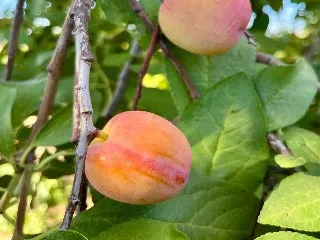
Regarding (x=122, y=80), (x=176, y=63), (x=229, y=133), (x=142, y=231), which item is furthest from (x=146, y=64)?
(x=122, y=80)

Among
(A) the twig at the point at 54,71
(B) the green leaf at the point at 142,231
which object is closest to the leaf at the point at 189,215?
(B) the green leaf at the point at 142,231

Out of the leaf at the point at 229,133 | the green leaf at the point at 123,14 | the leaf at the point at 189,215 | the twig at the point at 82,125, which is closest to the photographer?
the twig at the point at 82,125

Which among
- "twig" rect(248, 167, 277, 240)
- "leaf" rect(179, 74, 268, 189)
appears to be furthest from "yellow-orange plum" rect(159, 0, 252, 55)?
"twig" rect(248, 167, 277, 240)

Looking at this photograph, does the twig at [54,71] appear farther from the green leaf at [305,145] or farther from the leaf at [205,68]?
the green leaf at [305,145]

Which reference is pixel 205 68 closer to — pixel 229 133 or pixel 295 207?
pixel 229 133

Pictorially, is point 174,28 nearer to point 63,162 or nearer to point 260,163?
point 260,163

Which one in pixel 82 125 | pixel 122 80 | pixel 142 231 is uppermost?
pixel 82 125

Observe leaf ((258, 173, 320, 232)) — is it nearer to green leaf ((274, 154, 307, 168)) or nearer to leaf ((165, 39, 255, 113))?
green leaf ((274, 154, 307, 168))
